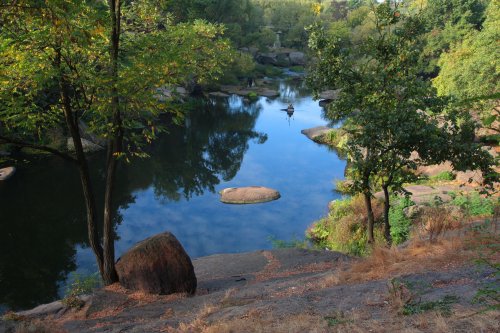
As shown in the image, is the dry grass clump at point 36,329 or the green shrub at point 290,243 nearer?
the dry grass clump at point 36,329

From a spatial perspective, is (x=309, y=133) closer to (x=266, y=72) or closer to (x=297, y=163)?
(x=297, y=163)

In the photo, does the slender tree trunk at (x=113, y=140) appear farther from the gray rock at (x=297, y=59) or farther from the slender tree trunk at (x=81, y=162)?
the gray rock at (x=297, y=59)

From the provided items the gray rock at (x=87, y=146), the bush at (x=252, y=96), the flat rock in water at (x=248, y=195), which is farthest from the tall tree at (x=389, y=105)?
the bush at (x=252, y=96)

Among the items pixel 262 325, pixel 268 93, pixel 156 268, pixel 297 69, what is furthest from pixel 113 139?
pixel 297 69

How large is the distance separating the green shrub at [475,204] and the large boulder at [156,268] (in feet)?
38.6

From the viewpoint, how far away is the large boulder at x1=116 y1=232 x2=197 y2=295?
1262 cm

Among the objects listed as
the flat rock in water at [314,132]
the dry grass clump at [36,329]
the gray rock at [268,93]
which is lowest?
the flat rock in water at [314,132]

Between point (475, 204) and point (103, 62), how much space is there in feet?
51.4

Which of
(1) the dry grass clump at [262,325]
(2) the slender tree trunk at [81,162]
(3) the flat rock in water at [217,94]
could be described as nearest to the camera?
(1) the dry grass clump at [262,325]

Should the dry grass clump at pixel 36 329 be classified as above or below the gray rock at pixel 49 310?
above

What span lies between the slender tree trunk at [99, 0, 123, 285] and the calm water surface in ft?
21.8

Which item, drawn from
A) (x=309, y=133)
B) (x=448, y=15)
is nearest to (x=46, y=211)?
(x=309, y=133)

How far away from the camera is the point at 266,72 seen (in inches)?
3374

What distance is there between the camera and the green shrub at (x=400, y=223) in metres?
19.1
